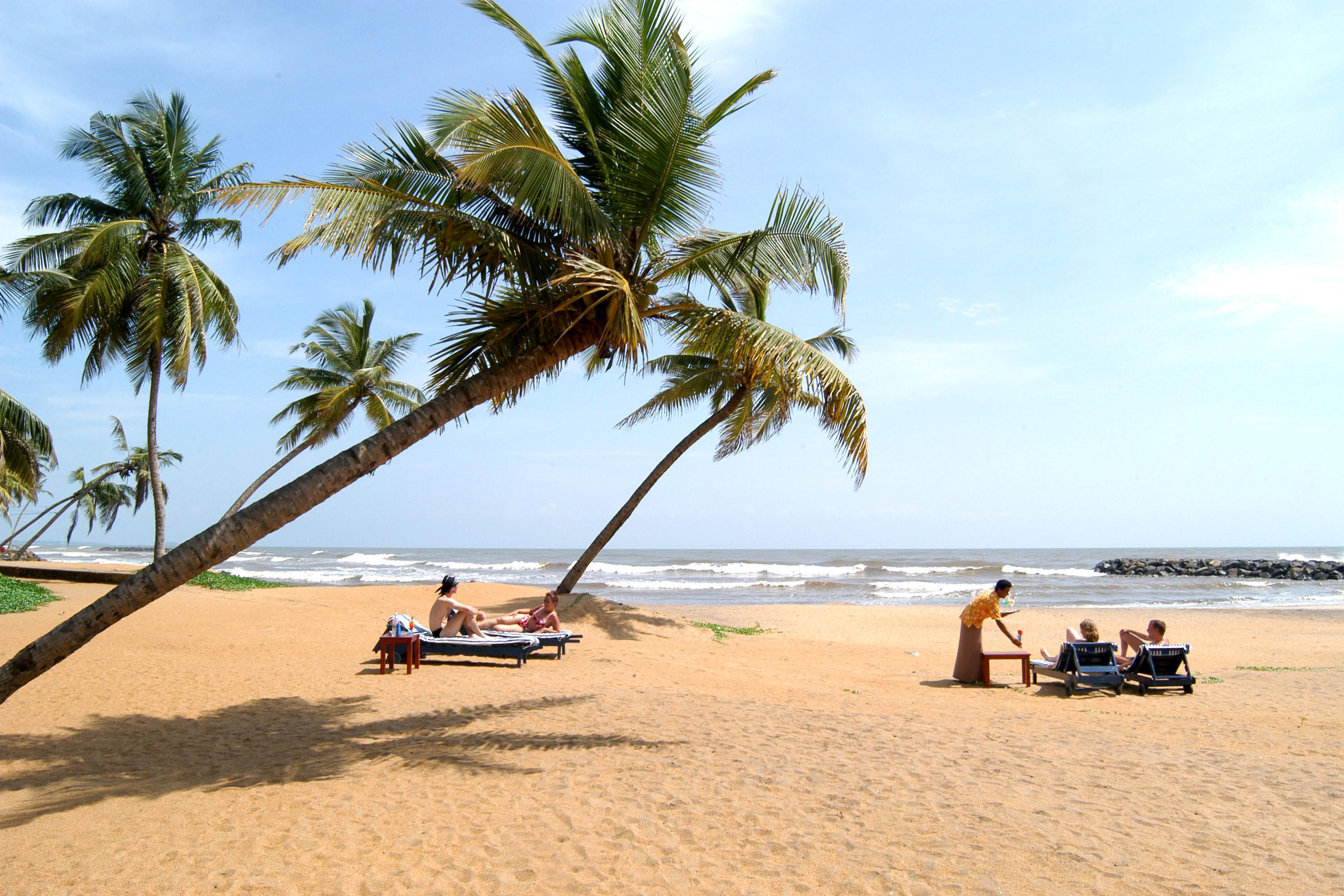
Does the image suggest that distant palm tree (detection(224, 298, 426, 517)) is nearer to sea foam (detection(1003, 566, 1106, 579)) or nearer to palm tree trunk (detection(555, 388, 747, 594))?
palm tree trunk (detection(555, 388, 747, 594))

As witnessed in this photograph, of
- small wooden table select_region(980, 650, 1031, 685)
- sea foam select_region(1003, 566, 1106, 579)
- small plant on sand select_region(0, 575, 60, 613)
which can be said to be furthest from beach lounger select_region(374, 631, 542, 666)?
sea foam select_region(1003, 566, 1106, 579)

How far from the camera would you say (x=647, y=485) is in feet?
52.0

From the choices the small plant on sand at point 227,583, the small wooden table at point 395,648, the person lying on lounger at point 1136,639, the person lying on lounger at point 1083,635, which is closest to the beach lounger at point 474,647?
the small wooden table at point 395,648

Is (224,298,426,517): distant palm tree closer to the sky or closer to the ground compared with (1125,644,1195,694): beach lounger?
closer to the sky

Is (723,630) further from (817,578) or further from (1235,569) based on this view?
(1235,569)

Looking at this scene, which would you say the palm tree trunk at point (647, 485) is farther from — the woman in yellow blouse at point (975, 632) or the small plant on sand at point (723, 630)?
the woman in yellow blouse at point (975, 632)

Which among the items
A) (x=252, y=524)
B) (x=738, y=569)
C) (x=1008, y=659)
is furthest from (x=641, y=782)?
(x=738, y=569)

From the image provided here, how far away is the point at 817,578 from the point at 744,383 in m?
28.5

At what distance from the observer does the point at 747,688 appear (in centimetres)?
882

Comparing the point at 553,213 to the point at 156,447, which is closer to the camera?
the point at 553,213

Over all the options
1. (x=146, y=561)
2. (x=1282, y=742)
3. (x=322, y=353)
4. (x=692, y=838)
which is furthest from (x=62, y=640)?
(x=146, y=561)

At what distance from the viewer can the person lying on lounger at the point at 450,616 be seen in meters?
9.91

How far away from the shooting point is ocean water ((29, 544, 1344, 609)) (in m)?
28.9

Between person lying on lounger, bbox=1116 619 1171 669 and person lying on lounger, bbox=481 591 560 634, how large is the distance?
7.17m
